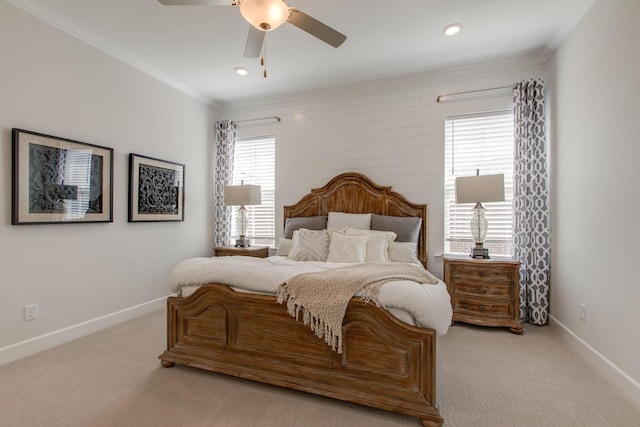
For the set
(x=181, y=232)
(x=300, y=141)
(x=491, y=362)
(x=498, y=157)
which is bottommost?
(x=491, y=362)

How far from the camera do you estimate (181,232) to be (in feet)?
14.0

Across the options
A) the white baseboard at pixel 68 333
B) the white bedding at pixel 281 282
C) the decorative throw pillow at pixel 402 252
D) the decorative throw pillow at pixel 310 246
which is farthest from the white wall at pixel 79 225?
the decorative throw pillow at pixel 402 252

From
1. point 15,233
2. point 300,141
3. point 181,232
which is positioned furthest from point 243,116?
point 15,233

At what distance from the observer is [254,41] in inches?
88.0

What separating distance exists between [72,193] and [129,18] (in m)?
1.68

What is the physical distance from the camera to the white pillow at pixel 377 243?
3148mm

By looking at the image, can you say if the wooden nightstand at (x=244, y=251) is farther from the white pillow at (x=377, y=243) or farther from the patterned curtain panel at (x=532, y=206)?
the patterned curtain panel at (x=532, y=206)

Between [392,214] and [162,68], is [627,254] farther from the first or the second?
[162,68]

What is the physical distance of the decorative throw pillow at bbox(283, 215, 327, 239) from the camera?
3904 mm

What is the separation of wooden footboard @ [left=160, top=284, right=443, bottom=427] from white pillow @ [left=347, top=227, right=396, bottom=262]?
131cm

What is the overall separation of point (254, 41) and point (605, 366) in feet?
11.4

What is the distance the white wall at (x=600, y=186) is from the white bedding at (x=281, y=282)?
1204 mm

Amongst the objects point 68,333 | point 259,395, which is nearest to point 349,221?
point 259,395

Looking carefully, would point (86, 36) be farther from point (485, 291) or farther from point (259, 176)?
point (485, 291)
